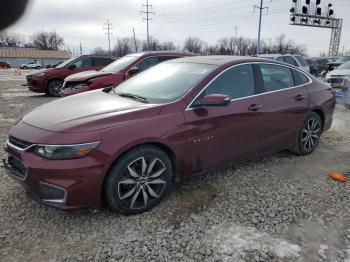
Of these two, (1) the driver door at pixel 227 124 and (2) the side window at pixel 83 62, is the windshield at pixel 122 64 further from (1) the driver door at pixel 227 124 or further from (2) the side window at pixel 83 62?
(1) the driver door at pixel 227 124

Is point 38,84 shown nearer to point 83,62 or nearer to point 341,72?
point 83,62

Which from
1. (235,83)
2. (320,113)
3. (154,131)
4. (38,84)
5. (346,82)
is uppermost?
(235,83)

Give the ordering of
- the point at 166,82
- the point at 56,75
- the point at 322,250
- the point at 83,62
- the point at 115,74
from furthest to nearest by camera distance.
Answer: the point at 83,62 < the point at 56,75 < the point at 115,74 < the point at 166,82 < the point at 322,250

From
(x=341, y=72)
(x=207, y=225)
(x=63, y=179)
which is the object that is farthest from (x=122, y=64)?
(x=341, y=72)

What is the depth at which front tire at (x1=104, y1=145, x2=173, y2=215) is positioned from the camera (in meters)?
3.15

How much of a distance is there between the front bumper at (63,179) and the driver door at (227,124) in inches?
42.9

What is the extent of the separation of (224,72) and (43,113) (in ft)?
7.06

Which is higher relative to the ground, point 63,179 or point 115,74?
point 115,74

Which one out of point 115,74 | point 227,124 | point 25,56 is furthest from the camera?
point 25,56

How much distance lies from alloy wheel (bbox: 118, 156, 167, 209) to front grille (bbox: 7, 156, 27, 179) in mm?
894

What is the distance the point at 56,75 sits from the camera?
39.2 feet

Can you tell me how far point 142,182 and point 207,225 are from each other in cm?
78

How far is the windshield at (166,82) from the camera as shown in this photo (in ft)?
12.3

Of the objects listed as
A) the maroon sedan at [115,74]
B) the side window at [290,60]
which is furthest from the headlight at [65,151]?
the side window at [290,60]
